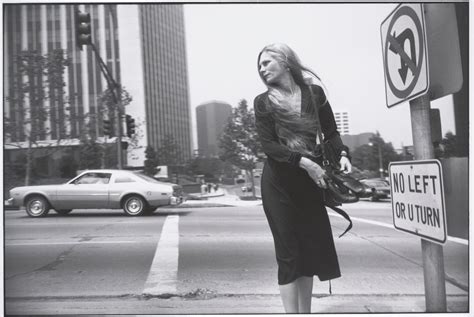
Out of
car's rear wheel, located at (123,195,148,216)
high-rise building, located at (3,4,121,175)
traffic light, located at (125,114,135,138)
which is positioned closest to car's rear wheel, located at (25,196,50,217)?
high-rise building, located at (3,4,121,175)

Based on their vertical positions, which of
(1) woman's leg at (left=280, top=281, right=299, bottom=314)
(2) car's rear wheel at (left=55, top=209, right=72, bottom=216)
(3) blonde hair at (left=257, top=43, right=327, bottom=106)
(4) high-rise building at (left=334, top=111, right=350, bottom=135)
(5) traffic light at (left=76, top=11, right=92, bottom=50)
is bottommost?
(1) woman's leg at (left=280, top=281, right=299, bottom=314)

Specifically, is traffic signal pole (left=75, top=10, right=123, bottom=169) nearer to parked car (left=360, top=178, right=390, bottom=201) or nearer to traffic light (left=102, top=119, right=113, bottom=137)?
traffic light (left=102, top=119, right=113, bottom=137)

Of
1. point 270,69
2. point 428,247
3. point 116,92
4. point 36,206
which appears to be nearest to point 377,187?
point 428,247

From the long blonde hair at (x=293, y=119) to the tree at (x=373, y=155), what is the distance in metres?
0.42

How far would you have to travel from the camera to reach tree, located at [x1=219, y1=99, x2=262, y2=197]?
3061 millimetres

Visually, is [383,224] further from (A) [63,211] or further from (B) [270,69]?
(A) [63,211]

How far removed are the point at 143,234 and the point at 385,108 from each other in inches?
86.4

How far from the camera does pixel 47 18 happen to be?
3.16 m

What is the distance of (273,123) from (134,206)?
1.41 metres

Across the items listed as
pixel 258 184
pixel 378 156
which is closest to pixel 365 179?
pixel 378 156

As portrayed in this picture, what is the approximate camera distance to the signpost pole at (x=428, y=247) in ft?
8.81

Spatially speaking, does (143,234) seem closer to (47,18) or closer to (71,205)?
(71,205)

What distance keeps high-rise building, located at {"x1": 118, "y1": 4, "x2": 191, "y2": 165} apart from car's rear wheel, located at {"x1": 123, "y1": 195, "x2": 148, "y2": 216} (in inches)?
11.4

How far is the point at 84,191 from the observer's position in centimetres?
314
